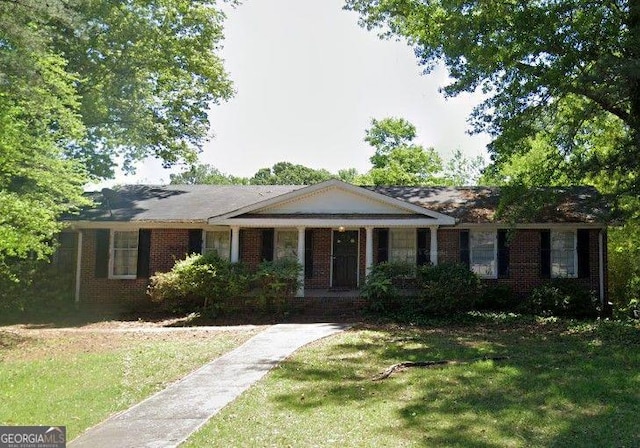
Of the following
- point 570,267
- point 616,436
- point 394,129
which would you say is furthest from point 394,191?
point 394,129

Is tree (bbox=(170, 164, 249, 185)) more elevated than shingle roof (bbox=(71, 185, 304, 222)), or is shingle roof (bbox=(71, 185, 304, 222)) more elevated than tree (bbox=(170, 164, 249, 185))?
tree (bbox=(170, 164, 249, 185))

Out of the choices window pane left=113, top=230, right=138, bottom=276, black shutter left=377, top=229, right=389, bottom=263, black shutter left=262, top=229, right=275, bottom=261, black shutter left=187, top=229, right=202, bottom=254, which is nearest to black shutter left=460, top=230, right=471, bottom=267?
black shutter left=377, top=229, right=389, bottom=263

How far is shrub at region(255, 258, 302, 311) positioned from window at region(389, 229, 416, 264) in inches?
149

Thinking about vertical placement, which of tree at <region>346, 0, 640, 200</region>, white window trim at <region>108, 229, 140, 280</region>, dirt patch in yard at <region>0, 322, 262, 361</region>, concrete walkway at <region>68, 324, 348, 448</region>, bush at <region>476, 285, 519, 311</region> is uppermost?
tree at <region>346, 0, 640, 200</region>

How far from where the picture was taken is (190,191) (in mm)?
22266

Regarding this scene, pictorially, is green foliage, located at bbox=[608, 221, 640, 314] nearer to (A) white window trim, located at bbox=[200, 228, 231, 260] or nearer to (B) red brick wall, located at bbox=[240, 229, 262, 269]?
(B) red brick wall, located at bbox=[240, 229, 262, 269]

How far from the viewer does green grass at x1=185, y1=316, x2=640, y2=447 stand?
566 cm

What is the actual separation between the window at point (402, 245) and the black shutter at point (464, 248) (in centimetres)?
157

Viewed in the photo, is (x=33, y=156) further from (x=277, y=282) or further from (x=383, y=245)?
(x=383, y=245)

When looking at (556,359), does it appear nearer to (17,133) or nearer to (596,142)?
(17,133)

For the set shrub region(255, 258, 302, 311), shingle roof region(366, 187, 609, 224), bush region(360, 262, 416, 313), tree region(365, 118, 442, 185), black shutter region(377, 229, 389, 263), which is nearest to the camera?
shingle roof region(366, 187, 609, 224)

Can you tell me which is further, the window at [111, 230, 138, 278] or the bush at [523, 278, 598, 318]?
the window at [111, 230, 138, 278]

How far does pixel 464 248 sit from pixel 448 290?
10.9 feet

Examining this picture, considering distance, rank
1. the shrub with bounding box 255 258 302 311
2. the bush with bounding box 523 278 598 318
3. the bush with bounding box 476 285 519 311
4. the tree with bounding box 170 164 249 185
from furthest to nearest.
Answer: the tree with bounding box 170 164 249 185
the bush with bounding box 476 285 519 311
the bush with bounding box 523 278 598 318
the shrub with bounding box 255 258 302 311
